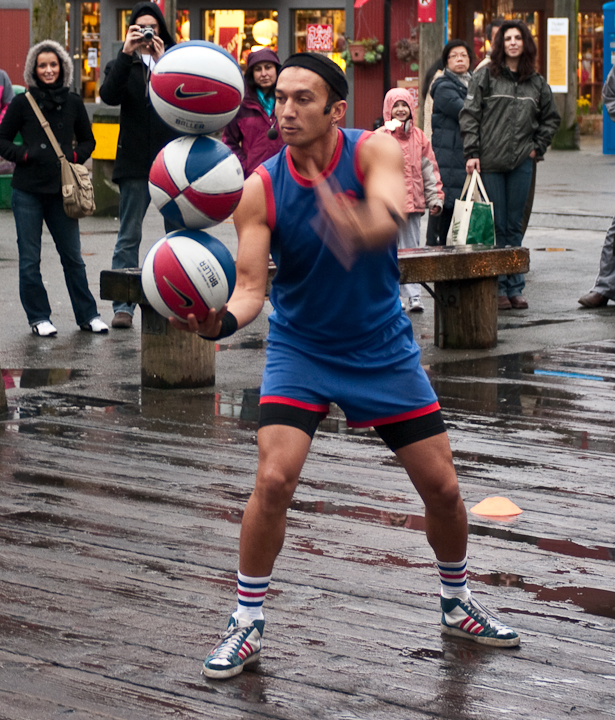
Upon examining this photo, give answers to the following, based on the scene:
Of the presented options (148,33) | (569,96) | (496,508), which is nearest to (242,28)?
(569,96)

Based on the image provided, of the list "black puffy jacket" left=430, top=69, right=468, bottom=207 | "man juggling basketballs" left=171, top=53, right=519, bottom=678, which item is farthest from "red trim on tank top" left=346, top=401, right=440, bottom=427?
"black puffy jacket" left=430, top=69, right=468, bottom=207

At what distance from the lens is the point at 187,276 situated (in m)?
3.83

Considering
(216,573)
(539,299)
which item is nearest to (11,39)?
(539,299)

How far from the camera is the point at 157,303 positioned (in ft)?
12.9

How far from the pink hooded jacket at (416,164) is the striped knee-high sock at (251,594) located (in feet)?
23.3

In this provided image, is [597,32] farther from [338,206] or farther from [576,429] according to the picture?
[338,206]

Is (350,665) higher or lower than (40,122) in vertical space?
lower

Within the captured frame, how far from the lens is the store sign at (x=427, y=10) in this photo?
74.3ft

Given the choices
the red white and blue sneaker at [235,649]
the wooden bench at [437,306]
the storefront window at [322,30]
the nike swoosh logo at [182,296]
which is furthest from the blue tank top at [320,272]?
the storefront window at [322,30]

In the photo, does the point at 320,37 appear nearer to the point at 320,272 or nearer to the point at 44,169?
the point at 44,169

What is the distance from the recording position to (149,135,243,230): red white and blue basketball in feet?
13.2

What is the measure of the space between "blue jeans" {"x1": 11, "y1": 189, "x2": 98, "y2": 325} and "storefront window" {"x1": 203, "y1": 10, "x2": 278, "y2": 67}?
957 inches

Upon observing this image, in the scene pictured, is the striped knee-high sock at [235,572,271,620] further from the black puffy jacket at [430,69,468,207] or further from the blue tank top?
the black puffy jacket at [430,69,468,207]

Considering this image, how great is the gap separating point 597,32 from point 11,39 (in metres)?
15.9
